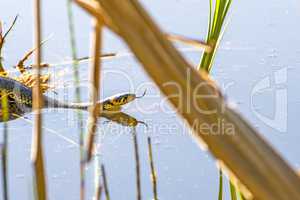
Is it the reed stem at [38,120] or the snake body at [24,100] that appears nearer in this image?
the reed stem at [38,120]

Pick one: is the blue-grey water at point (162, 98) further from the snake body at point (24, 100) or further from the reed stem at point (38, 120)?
the reed stem at point (38, 120)

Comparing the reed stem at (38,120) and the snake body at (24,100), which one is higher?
the reed stem at (38,120)

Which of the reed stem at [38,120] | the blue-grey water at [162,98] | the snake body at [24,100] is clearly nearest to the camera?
the reed stem at [38,120]

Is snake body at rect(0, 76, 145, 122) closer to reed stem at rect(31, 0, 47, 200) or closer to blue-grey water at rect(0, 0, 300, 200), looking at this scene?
blue-grey water at rect(0, 0, 300, 200)

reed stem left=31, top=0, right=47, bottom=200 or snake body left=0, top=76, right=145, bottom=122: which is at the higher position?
reed stem left=31, top=0, right=47, bottom=200

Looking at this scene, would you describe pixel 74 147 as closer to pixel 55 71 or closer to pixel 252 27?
pixel 55 71

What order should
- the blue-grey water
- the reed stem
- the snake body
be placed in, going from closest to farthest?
1. the reed stem
2. the blue-grey water
3. the snake body

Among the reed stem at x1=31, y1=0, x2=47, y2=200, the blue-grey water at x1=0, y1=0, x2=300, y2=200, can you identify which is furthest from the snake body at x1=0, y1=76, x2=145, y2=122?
the reed stem at x1=31, y1=0, x2=47, y2=200

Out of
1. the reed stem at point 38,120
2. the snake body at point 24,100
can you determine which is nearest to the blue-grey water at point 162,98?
the snake body at point 24,100

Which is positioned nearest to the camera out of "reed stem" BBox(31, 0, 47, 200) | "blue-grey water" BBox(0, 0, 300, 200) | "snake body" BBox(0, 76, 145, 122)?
"reed stem" BBox(31, 0, 47, 200)

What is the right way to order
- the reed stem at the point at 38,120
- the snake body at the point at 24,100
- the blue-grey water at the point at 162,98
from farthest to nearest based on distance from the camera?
the snake body at the point at 24,100 → the blue-grey water at the point at 162,98 → the reed stem at the point at 38,120
